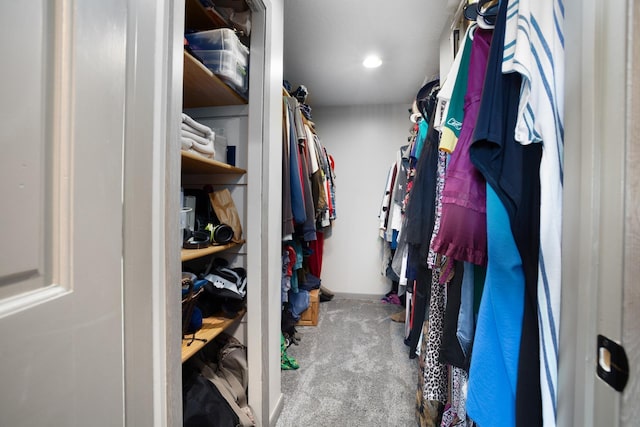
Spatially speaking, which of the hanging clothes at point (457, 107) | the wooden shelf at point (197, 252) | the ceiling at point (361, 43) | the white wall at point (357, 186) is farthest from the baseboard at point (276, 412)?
the ceiling at point (361, 43)

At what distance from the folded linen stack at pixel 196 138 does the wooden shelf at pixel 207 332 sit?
28.8 inches

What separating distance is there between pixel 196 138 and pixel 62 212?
0.68 metres

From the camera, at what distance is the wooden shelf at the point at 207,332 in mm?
908

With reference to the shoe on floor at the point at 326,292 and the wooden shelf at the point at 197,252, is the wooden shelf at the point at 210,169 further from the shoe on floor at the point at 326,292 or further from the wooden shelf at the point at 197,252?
the shoe on floor at the point at 326,292

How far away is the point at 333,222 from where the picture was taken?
325cm

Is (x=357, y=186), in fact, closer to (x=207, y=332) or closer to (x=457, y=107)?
(x=457, y=107)

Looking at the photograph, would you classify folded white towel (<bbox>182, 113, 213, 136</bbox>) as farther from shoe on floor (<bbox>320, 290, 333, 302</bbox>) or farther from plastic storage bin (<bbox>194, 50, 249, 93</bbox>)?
shoe on floor (<bbox>320, 290, 333, 302</bbox>)

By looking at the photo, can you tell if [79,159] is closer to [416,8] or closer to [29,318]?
[29,318]

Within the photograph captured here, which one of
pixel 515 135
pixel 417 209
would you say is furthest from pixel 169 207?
pixel 417 209

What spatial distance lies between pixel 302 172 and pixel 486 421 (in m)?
1.57

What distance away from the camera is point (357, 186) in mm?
3197

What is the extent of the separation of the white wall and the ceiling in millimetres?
398

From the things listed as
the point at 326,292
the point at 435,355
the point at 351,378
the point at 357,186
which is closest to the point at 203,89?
the point at 435,355

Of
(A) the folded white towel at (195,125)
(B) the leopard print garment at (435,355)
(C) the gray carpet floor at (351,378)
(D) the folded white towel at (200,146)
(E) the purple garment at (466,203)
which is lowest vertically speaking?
(C) the gray carpet floor at (351,378)
